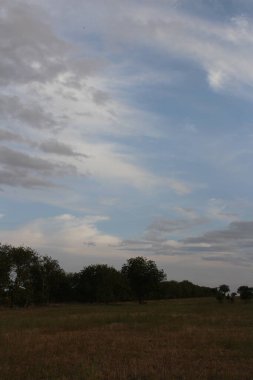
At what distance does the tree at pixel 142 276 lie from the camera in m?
113

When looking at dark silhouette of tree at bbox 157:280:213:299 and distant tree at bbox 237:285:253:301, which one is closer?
distant tree at bbox 237:285:253:301

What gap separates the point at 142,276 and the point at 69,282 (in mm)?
24431

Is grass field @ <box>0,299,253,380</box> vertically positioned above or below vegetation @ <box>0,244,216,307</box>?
below

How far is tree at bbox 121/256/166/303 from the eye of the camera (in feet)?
369

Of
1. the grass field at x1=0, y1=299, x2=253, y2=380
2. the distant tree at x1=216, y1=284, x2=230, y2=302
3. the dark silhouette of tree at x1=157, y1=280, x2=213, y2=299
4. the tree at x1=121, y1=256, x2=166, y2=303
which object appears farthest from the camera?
the dark silhouette of tree at x1=157, y1=280, x2=213, y2=299

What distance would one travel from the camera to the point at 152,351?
19.3 m

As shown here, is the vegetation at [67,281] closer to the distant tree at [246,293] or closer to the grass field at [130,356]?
the distant tree at [246,293]

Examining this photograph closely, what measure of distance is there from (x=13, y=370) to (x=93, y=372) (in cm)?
268

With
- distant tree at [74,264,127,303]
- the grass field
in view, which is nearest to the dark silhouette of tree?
distant tree at [74,264,127,303]

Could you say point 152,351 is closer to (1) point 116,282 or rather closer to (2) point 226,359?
(2) point 226,359

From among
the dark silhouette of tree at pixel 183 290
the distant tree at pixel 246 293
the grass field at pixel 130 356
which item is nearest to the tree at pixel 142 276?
the distant tree at pixel 246 293

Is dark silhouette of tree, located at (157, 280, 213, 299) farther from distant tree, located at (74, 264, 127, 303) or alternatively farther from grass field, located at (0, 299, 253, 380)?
grass field, located at (0, 299, 253, 380)

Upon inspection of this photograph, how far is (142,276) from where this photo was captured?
11306 cm

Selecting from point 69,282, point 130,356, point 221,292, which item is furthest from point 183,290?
point 130,356
